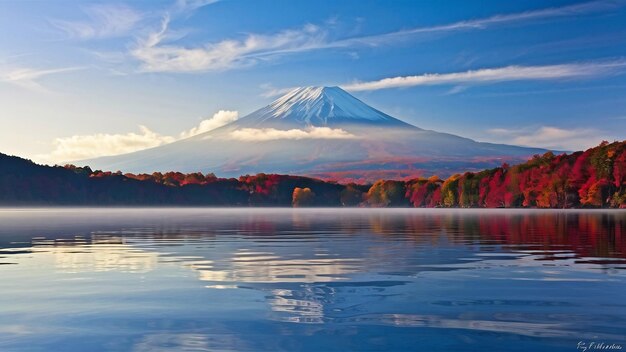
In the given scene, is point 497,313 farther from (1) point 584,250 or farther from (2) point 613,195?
(2) point 613,195

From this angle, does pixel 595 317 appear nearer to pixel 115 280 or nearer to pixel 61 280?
pixel 115 280

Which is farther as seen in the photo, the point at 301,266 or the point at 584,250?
the point at 584,250

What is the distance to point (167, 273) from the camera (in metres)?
27.4

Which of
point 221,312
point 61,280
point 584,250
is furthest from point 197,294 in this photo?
point 584,250

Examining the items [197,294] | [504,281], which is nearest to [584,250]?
[504,281]

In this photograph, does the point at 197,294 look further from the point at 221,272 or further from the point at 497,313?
the point at 497,313

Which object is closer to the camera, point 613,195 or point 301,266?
point 301,266

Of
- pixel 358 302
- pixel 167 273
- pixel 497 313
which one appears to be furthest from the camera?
pixel 167 273

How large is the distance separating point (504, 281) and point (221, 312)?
33.8 ft

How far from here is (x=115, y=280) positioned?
997 inches

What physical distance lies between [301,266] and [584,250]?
16.5 m

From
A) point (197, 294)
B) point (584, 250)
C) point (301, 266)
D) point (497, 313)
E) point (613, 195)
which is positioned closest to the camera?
point (497, 313)

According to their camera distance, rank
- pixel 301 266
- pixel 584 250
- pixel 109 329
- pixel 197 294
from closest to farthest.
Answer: pixel 109 329 → pixel 197 294 → pixel 301 266 → pixel 584 250

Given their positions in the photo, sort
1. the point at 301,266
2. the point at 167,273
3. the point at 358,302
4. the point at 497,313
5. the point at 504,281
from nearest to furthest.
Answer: the point at 497,313
the point at 358,302
the point at 504,281
the point at 167,273
the point at 301,266
